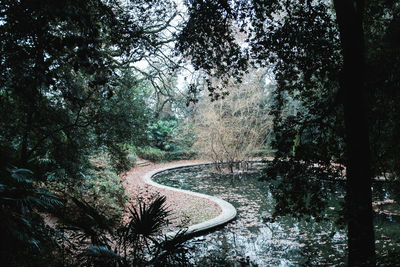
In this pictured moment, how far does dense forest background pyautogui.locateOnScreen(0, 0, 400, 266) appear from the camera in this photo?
8.86ft

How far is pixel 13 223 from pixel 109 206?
16.1 ft

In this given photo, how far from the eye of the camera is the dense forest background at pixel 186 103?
8.86 ft

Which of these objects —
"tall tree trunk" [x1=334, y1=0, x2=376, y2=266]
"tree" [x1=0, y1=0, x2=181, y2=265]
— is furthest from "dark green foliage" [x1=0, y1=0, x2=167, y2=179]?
"tall tree trunk" [x1=334, y1=0, x2=376, y2=266]

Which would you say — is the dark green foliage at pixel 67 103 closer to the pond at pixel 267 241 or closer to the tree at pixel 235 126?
the pond at pixel 267 241

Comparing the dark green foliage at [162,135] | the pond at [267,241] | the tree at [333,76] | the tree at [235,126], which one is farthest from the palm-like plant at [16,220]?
the dark green foliage at [162,135]

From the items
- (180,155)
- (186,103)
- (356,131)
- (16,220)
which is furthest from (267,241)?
(180,155)

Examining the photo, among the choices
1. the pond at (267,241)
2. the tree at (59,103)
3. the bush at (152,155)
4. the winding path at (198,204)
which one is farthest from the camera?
the bush at (152,155)

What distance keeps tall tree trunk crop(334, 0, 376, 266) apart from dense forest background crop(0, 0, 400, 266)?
0.01m

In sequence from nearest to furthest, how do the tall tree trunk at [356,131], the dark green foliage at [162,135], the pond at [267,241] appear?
the tall tree trunk at [356,131], the pond at [267,241], the dark green foliage at [162,135]

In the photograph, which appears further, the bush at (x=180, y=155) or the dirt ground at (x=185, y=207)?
the bush at (x=180, y=155)

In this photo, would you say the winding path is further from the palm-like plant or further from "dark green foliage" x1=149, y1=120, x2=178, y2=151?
"dark green foliage" x1=149, y1=120, x2=178, y2=151

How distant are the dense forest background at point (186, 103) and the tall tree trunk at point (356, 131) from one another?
0.5 inches

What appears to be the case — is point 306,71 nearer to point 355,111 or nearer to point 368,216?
point 355,111

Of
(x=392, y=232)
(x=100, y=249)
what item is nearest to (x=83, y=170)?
(x=100, y=249)
